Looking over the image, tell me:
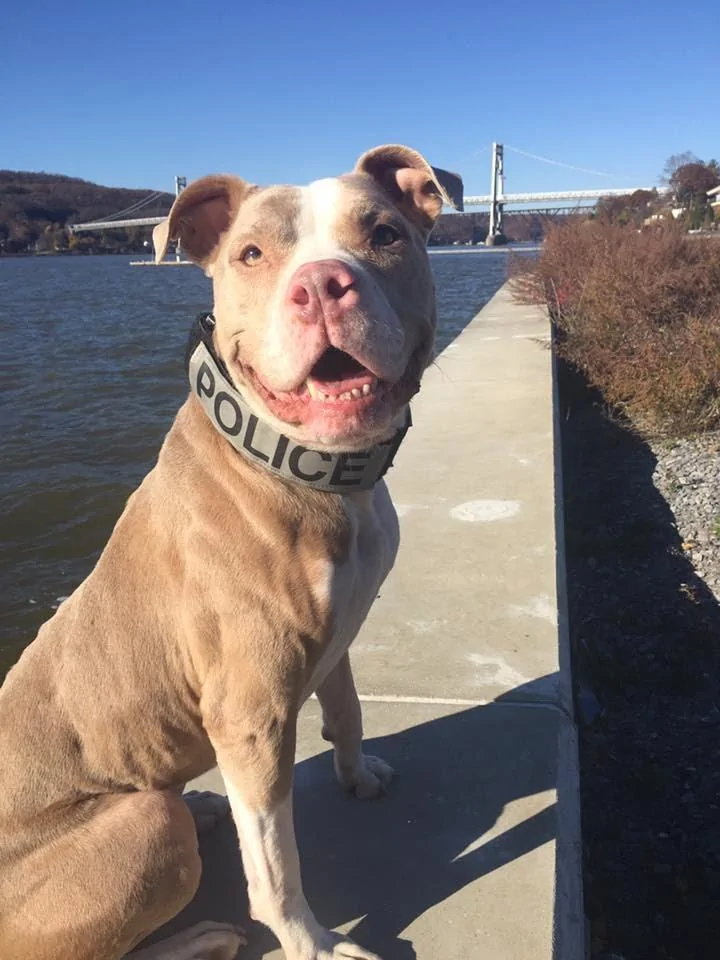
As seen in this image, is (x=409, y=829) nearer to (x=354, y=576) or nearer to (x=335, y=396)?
(x=354, y=576)

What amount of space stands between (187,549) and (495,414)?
16.4ft

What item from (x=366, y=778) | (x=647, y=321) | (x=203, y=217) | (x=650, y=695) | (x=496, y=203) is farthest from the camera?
(x=496, y=203)

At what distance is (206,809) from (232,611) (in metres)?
0.90

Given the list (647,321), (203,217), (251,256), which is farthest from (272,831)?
(647,321)

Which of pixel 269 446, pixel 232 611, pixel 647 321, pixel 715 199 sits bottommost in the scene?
pixel 232 611

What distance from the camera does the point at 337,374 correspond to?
204 centimetres

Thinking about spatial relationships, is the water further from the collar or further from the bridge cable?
the bridge cable

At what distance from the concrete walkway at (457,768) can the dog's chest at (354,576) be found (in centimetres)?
65

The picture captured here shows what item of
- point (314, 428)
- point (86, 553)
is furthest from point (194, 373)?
point (86, 553)

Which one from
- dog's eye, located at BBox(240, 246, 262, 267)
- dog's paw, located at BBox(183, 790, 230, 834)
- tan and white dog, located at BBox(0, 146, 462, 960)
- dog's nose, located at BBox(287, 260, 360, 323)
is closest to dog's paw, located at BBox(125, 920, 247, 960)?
tan and white dog, located at BBox(0, 146, 462, 960)

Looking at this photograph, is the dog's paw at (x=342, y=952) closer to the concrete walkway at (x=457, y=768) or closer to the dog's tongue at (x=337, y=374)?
the concrete walkway at (x=457, y=768)

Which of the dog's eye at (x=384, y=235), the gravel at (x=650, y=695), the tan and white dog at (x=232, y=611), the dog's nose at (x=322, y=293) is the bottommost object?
the gravel at (x=650, y=695)

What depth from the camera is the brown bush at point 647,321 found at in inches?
291

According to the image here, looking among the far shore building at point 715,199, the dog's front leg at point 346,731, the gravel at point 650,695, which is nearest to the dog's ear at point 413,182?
the dog's front leg at point 346,731
